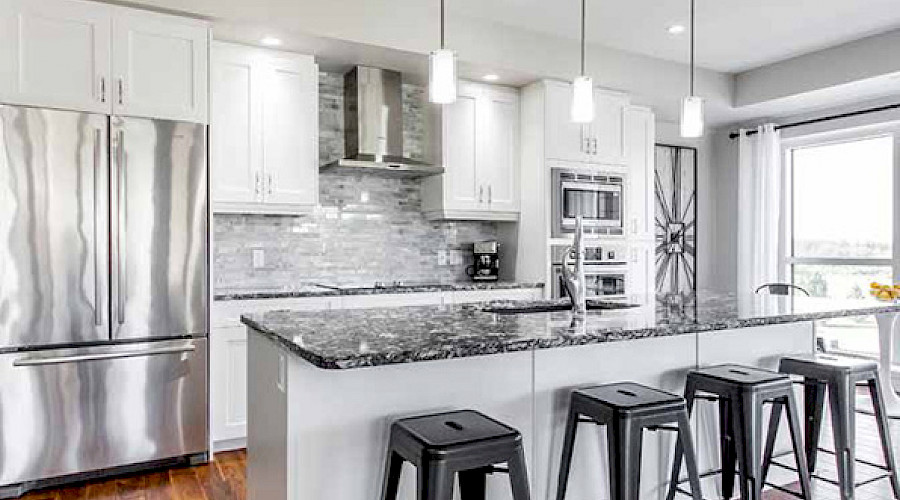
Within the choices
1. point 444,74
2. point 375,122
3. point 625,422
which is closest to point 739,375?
point 625,422

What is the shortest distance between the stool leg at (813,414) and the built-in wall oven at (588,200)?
2108 mm

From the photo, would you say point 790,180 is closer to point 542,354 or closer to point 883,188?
point 883,188

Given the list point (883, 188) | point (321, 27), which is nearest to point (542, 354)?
point (321, 27)

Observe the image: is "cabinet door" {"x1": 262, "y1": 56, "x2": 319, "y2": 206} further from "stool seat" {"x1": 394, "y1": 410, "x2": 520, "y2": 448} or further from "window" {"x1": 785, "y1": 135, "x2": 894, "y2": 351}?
"window" {"x1": 785, "y1": 135, "x2": 894, "y2": 351}

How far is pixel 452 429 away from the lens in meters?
1.80

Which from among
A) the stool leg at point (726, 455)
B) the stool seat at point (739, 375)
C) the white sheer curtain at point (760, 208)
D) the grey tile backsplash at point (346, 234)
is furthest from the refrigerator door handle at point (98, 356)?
the white sheer curtain at point (760, 208)

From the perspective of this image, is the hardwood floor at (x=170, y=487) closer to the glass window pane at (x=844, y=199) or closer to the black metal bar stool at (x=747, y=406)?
the black metal bar stool at (x=747, y=406)

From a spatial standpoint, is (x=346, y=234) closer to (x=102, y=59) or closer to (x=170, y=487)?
(x=102, y=59)

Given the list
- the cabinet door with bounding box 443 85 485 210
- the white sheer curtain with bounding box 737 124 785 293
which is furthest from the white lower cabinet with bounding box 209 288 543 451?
the white sheer curtain with bounding box 737 124 785 293

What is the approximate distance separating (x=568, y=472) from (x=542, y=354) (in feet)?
1.41

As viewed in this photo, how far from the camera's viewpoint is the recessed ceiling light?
376 cm

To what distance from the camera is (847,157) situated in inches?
218

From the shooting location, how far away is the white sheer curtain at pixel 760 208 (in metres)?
5.79

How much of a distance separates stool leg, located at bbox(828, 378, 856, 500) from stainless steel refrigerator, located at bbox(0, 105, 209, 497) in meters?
3.10
